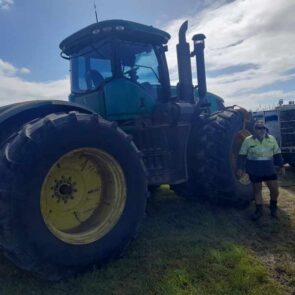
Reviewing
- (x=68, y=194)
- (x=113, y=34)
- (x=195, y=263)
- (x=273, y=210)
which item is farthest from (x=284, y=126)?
(x=68, y=194)

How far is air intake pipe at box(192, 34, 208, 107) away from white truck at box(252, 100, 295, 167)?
480cm

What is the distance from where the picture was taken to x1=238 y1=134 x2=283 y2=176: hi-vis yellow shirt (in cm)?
580

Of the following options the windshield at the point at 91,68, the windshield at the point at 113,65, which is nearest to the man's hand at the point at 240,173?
the windshield at the point at 113,65

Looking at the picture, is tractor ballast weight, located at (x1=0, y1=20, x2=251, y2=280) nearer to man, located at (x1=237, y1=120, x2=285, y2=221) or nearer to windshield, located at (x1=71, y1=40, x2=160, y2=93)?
windshield, located at (x1=71, y1=40, x2=160, y2=93)

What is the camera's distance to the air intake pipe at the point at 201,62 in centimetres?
623

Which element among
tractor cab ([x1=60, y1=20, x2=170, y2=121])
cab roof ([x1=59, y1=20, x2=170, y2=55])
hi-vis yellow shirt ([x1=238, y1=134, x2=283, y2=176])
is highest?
cab roof ([x1=59, y1=20, x2=170, y2=55])

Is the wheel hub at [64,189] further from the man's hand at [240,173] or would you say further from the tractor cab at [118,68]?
the man's hand at [240,173]

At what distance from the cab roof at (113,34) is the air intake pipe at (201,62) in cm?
92

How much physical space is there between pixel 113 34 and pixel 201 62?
2.05 m

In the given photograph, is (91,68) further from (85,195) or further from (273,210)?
(273,210)

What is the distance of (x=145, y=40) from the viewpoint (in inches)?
206

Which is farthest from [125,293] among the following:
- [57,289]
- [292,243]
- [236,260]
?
[292,243]

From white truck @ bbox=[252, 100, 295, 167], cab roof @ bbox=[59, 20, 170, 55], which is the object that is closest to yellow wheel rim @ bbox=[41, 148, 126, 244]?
cab roof @ bbox=[59, 20, 170, 55]

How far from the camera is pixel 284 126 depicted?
1045cm
